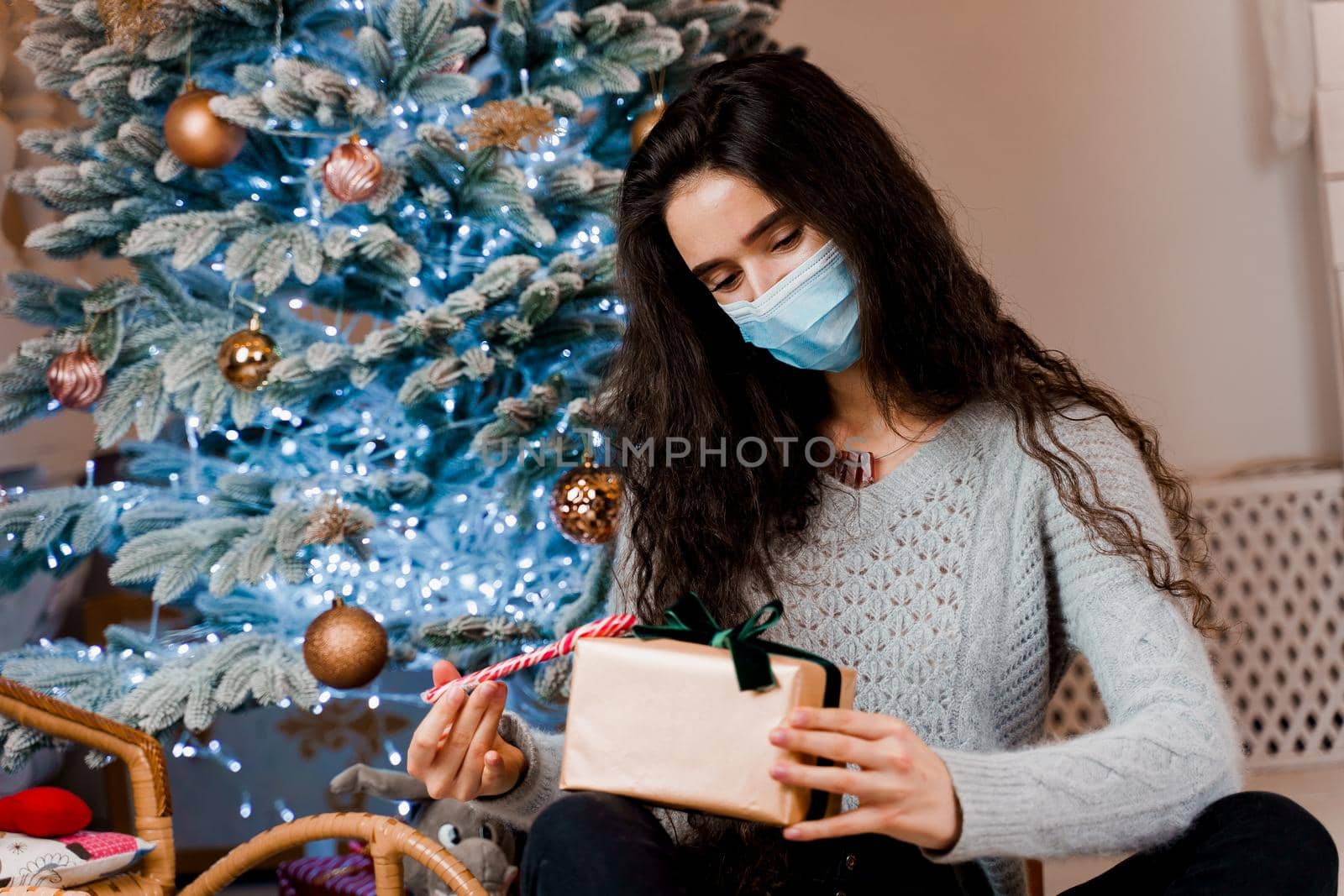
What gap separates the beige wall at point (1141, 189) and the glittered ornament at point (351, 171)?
1392mm

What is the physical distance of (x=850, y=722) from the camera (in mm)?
788

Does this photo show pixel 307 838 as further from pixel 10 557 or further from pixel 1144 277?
pixel 1144 277

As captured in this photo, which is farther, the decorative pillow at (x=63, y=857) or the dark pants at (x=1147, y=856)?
the decorative pillow at (x=63, y=857)

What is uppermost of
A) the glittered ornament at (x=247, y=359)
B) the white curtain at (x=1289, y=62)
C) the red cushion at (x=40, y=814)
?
the white curtain at (x=1289, y=62)

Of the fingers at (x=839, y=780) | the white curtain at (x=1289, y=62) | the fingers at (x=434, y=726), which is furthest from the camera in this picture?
the white curtain at (x=1289, y=62)

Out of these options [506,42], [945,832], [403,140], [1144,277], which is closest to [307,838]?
[945,832]

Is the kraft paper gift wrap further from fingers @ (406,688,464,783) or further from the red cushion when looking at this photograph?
the red cushion

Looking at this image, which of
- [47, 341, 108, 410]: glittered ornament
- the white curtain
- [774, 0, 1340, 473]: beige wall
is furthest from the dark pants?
the white curtain

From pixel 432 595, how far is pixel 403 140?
682 millimetres

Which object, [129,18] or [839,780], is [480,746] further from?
[129,18]

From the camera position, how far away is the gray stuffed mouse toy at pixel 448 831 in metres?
1.67

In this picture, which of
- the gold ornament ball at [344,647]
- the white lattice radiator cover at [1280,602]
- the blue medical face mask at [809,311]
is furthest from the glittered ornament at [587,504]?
the white lattice radiator cover at [1280,602]

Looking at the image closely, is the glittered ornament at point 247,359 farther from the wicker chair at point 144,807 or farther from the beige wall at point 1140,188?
the beige wall at point 1140,188

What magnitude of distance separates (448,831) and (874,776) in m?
1.07
